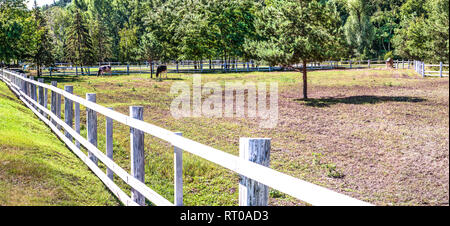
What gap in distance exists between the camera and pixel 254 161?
2.71 meters

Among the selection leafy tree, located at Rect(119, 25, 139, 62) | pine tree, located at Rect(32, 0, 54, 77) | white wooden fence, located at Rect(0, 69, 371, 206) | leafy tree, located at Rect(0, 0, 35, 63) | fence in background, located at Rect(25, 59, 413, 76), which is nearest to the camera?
white wooden fence, located at Rect(0, 69, 371, 206)

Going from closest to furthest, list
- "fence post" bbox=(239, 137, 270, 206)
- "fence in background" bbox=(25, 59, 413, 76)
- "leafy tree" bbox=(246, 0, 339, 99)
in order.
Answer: "fence post" bbox=(239, 137, 270, 206) < "leafy tree" bbox=(246, 0, 339, 99) < "fence in background" bbox=(25, 59, 413, 76)

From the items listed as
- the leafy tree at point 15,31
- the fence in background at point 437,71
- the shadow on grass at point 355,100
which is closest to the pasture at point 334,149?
the shadow on grass at point 355,100

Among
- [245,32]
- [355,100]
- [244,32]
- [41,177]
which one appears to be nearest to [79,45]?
[244,32]

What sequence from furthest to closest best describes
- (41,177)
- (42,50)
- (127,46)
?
(127,46)
(42,50)
(41,177)

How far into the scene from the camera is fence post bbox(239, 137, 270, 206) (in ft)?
8.84

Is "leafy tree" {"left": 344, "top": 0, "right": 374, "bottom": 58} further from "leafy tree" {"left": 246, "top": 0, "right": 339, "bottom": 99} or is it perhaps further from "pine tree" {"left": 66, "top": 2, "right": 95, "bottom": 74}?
"leafy tree" {"left": 246, "top": 0, "right": 339, "bottom": 99}

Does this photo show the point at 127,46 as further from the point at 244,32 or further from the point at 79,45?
the point at 244,32

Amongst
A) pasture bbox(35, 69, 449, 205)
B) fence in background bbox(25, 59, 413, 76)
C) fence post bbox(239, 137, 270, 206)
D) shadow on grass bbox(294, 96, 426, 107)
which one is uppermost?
fence in background bbox(25, 59, 413, 76)

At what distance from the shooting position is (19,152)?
6.29 m

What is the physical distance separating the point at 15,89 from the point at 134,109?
15.8 m

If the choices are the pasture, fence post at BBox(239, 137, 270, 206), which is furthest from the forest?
fence post at BBox(239, 137, 270, 206)

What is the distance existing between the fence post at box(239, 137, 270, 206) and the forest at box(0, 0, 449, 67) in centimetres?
1909

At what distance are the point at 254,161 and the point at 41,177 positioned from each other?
12.6 feet
